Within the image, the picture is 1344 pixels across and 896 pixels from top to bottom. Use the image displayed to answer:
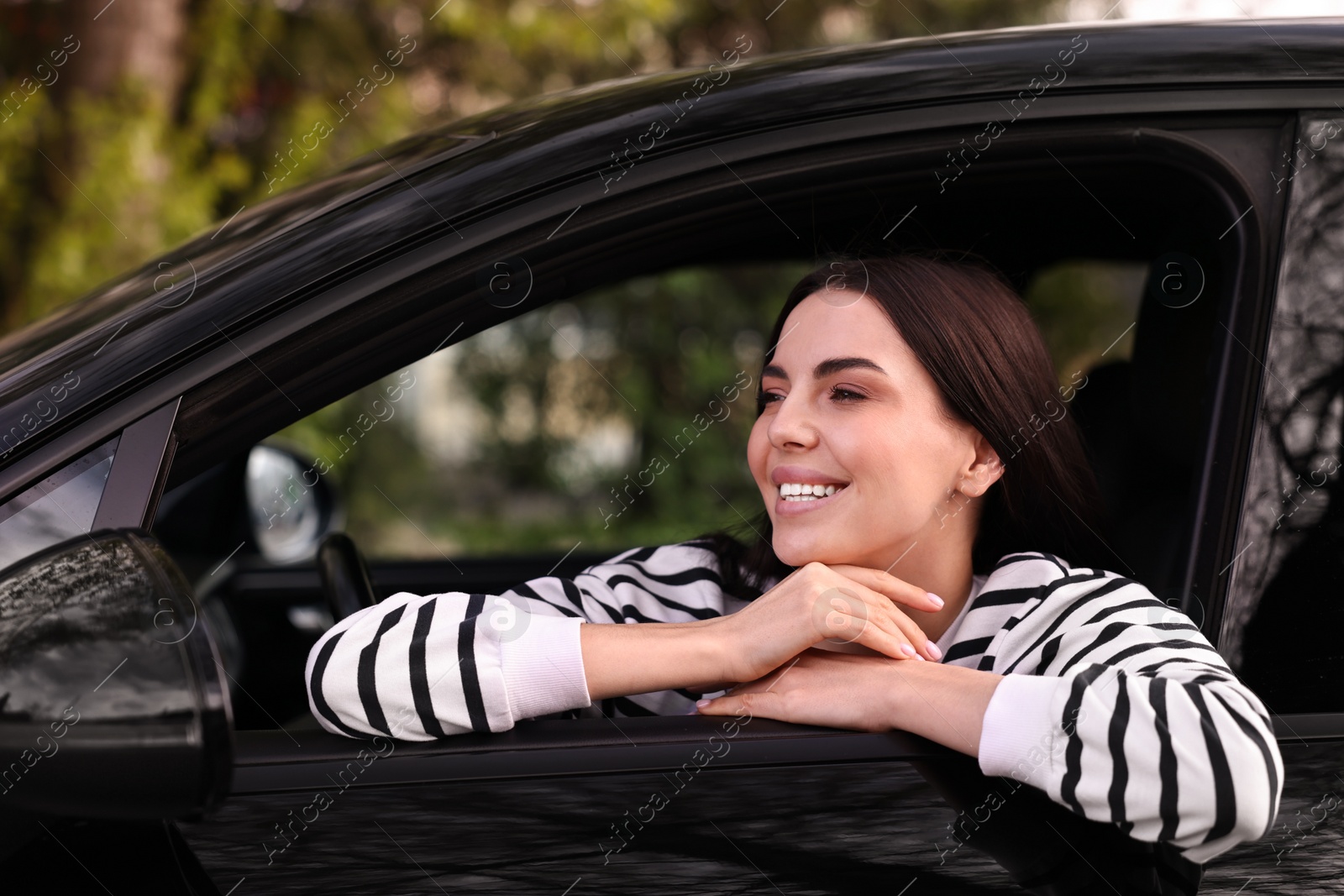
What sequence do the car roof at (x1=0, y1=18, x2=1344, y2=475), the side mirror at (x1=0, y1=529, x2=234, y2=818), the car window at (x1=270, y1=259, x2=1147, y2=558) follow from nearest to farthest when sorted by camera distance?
1. the side mirror at (x1=0, y1=529, x2=234, y2=818)
2. the car roof at (x1=0, y1=18, x2=1344, y2=475)
3. the car window at (x1=270, y1=259, x2=1147, y2=558)

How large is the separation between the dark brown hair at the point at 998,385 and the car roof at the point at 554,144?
30 cm

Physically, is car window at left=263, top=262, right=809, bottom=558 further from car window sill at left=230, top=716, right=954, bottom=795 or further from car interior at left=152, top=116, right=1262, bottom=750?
car window sill at left=230, top=716, right=954, bottom=795

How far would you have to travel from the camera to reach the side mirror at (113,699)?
1.01 m

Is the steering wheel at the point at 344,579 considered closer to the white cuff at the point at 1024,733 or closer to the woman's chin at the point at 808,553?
the woman's chin at the point at 808,553

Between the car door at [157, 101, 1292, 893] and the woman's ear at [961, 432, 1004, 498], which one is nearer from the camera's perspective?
the car door at [157, 101, 1292, 893]

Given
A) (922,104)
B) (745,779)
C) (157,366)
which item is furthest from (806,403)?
(157,366)

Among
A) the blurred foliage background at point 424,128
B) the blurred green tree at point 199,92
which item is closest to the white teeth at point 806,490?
the blurred foliage background at point 424,128

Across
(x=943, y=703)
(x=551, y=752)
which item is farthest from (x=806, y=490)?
Result: (x=551, y=752)

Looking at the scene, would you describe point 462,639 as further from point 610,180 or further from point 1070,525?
point 1070,525

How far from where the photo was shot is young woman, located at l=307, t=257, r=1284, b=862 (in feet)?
3.85

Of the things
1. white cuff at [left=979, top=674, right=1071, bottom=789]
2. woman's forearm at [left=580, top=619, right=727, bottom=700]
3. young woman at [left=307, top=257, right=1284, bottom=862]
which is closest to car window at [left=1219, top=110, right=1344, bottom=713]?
young woman at [left=307, top=257, right=1284, bottom=862]

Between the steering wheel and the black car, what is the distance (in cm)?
51

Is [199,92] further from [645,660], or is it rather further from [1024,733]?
[1024,733]

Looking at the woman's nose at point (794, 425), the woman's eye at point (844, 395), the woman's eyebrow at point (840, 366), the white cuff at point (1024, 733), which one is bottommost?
the white cuff at point (1024, 733)
